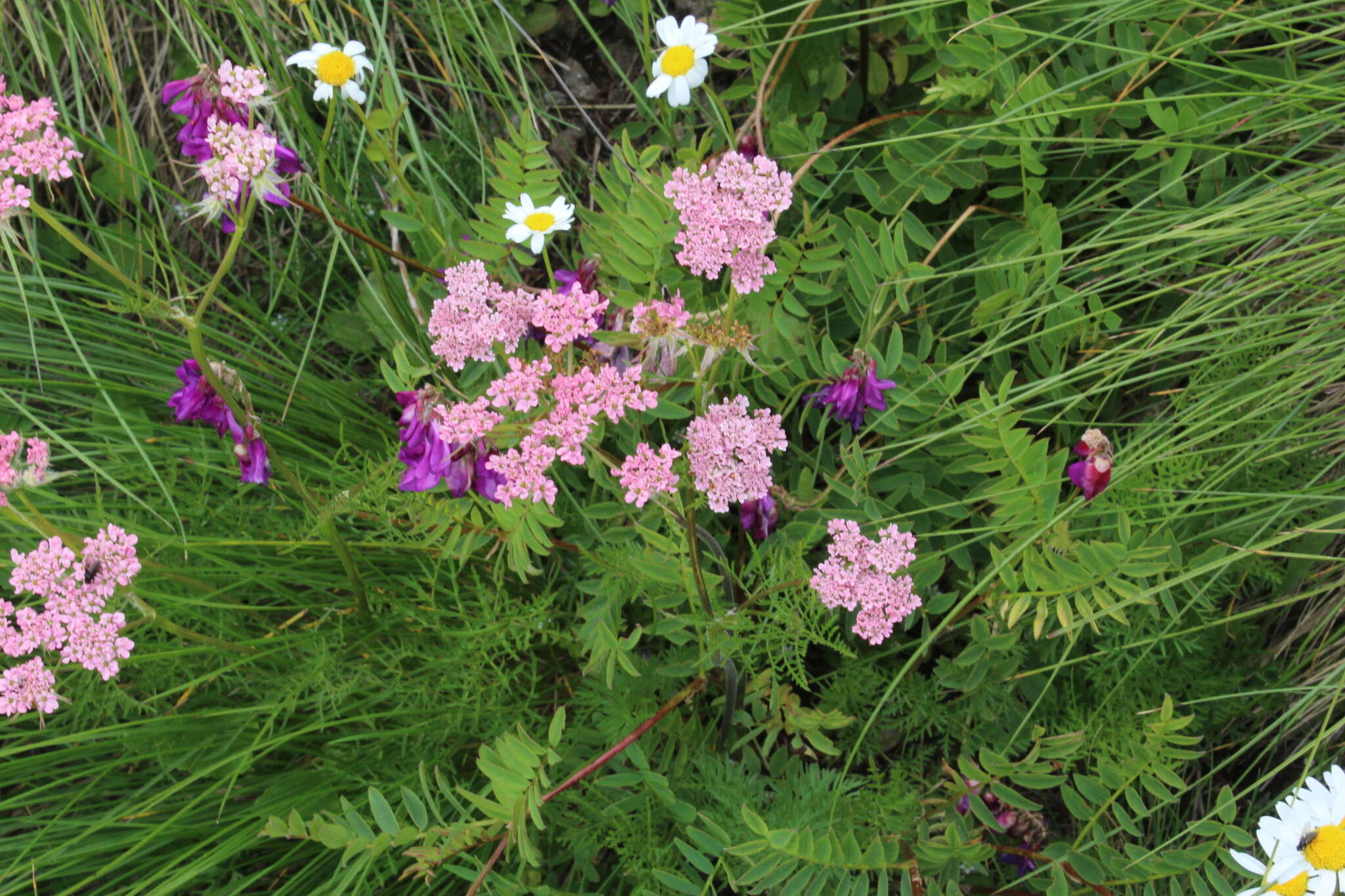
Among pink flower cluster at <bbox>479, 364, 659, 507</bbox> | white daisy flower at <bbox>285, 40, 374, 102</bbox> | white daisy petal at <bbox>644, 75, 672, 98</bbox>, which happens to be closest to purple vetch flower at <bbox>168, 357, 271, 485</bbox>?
pink flower cluster at <bbox>479, 364, 659, 507</bbox>

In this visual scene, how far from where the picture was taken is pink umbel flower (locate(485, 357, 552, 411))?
124 centimetres

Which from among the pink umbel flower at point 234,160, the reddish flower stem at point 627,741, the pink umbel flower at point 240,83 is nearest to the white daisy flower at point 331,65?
the pink umbel flower at point 240,83

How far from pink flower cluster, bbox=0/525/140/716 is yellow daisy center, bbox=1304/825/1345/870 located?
1.50 m

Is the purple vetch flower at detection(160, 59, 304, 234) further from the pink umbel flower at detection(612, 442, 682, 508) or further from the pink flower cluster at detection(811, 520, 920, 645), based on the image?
the pink flower cluster at detection(811, 520, 920, 645)

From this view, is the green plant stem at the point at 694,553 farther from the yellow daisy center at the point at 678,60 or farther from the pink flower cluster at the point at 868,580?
the yellow daisy center at the point at 678,60

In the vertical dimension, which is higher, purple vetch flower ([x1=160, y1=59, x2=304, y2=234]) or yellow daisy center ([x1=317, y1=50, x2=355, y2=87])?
yellow daisy center ([x1=317, y1=50, x2=355, y2=87])

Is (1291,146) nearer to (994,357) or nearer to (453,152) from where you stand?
(994,357)

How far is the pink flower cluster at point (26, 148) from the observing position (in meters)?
1.30

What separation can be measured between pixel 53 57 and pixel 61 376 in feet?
2.84

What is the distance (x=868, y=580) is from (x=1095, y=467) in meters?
0.32

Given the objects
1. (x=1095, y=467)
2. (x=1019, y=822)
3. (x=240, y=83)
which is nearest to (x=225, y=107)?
(x=240, y=83)

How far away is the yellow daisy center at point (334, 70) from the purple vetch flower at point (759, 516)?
94cm

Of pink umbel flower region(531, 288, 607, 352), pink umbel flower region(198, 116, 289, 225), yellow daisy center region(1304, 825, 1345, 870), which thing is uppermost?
pink umbel flower region(198, 116, 289, 225)

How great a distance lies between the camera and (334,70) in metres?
1.66
